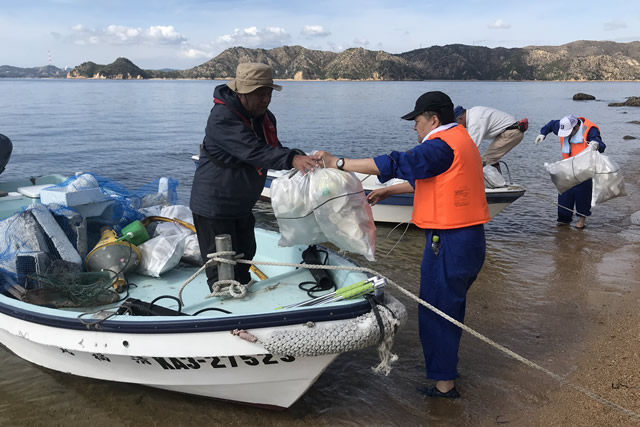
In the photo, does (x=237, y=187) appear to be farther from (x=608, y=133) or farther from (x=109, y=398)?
(x=608, y=133)

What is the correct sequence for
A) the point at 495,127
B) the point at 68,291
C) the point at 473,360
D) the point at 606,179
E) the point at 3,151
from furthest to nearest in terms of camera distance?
the point at 495,127, the point at 606,179, the point at 3,151, the point at 473,360, the point at 68,291

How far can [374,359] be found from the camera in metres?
5.30

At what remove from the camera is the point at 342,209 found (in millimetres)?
4172

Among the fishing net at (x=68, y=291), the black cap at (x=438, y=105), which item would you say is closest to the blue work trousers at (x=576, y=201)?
the black cap at (x=438, y=105)

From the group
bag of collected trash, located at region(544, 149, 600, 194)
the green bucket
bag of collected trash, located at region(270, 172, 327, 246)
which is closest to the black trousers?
bag of collected trash, located at region(270, 172, 327, 246)

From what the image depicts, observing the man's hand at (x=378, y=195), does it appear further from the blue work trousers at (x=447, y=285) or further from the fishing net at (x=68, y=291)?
the fishing net at (x=68, y=291)

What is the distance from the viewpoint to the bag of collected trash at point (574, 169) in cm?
923

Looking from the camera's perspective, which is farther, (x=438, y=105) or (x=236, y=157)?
(x=236, y=157)

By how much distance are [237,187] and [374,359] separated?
2299mm

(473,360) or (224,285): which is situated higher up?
(224,285)

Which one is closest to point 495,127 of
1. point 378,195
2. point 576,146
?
point 576,146

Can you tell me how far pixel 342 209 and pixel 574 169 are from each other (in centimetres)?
681

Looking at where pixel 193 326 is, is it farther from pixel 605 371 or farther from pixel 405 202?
pixel 405 202

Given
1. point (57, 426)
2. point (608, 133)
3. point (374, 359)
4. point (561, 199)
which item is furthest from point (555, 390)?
point (608, 133)
